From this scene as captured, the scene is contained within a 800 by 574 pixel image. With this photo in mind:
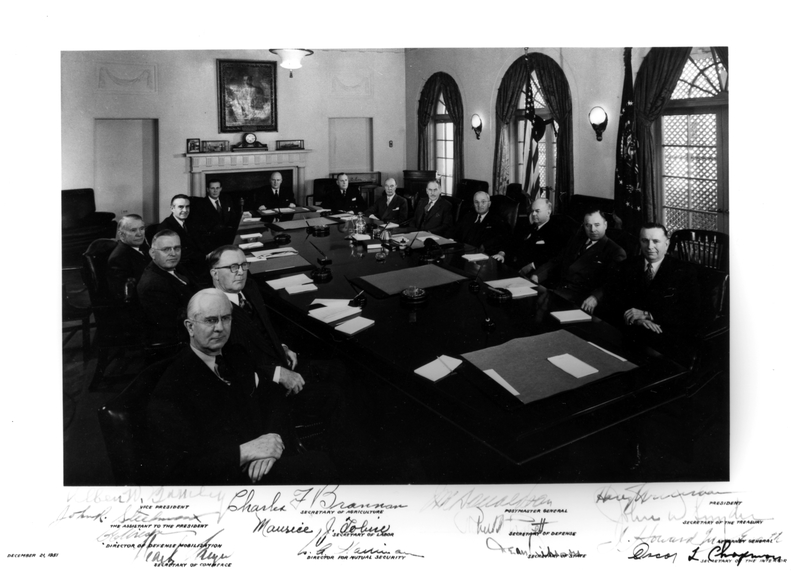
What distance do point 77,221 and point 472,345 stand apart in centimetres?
172

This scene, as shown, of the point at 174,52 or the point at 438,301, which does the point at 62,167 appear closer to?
the point at 174,52

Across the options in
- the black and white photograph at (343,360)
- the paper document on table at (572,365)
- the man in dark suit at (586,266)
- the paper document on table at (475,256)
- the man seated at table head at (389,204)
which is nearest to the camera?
the paper document on table at (572,365)

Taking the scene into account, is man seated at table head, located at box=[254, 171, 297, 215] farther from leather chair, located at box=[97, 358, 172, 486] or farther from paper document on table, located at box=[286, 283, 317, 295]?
leather chair, located at box=[97, 358, 172, 486]

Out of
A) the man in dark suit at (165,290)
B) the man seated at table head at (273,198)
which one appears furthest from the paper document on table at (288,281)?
the man in dark suit at (165,290)

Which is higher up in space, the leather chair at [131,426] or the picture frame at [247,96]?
the picture frame at [247,96]

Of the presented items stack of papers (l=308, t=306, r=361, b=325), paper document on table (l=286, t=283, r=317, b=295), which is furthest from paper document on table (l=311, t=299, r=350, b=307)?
paper document on table (l=286, t=283, r=317, b=295)

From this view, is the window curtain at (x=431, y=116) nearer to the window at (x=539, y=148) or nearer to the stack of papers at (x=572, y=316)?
the window at (x=539, y=148)

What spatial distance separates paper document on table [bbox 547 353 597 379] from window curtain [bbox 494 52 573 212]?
1.23 metres

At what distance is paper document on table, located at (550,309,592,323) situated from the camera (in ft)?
7.78

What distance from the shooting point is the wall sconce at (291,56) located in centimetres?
230

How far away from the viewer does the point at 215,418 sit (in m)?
2.12

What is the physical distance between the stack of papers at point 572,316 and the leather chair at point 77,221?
191 centimetres

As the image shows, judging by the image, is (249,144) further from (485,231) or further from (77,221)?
(485,231)

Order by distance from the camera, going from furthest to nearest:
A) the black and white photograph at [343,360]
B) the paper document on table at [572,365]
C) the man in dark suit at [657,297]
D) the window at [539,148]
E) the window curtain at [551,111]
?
the window at [539,148] → the window curtain at [551,111] → the man in dark suit at [657,297] → the black and white photograph at [343,360] → the paper document on table at [572,365]
